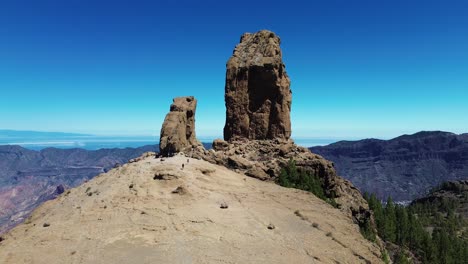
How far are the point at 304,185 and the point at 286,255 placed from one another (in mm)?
35981

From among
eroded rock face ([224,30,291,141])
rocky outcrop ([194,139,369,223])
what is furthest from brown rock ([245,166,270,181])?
eroded rock face ([224,30,291,141])

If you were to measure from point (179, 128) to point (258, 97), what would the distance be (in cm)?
2206

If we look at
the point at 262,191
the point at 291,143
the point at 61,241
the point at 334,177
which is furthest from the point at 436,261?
the point at 61,241

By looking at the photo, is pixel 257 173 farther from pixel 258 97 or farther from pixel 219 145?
pixel 258 97

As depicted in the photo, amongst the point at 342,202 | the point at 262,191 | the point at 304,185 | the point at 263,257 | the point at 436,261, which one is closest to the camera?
the point at 263,257

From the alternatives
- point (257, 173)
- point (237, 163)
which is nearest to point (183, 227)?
point (257, 173)

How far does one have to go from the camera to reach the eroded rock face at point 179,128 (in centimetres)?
6281

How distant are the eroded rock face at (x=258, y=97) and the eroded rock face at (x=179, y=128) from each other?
9703mm

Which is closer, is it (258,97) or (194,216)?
(194,216)

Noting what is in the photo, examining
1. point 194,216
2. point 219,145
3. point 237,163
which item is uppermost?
point 219,145

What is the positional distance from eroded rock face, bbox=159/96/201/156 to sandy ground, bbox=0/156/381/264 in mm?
11361

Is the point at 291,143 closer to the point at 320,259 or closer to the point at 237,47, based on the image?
the point at 237,47

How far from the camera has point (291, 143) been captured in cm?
7706

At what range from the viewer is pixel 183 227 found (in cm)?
3484
